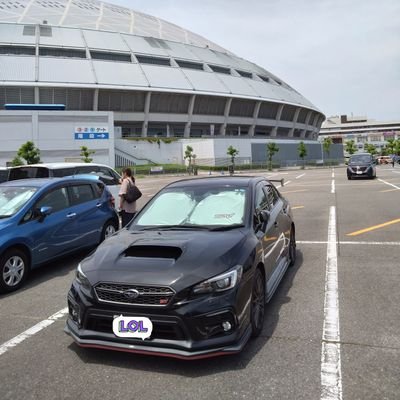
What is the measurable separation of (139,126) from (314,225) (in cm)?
5239

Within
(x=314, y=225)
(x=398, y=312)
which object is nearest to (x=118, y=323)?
(x=398, y=312)

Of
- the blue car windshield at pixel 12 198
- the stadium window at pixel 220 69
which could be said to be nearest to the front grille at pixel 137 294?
the blue car windshield at pixel 12 198

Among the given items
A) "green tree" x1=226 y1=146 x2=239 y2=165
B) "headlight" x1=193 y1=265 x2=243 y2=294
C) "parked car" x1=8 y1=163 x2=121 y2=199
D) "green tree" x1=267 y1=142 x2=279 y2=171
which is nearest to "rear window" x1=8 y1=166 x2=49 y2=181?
"parked car" x1=8 y1=163 x2=121 y2=199

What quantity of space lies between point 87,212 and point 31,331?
353 centimetres

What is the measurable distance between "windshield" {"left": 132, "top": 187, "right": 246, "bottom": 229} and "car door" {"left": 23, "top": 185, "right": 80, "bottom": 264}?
2301 mm

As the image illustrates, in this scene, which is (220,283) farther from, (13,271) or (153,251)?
(13,271)

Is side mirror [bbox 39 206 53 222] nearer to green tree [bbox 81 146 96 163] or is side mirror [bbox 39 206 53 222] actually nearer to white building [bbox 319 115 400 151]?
green tree [bbox 81 146 96 163]

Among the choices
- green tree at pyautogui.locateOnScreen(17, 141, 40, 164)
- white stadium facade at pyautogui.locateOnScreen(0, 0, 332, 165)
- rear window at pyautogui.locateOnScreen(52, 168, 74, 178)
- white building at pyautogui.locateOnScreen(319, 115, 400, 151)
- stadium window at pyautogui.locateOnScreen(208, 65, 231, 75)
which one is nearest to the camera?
rear window at pyautogui.locateOnScreen(52, 168, 74, 178)

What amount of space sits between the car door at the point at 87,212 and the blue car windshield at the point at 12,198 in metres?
0.81

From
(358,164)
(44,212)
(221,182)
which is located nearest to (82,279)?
(221,182)

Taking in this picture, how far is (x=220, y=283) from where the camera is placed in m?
3.17

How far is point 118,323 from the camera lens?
3125mm

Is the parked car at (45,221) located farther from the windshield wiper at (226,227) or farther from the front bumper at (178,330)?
the windshield wiper at (226,227)

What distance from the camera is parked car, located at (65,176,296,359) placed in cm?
303
